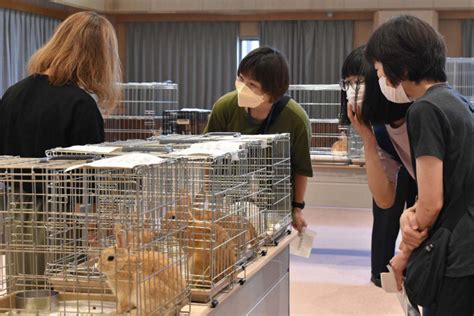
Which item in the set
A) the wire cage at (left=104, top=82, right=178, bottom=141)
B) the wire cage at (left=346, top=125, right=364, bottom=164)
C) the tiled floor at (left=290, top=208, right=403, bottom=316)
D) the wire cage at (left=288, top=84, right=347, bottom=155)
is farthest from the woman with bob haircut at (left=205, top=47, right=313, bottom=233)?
the wire cage at (left=288, top=84, right=347, bottom=155)

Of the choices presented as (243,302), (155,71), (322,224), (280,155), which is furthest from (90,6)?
(243,302)

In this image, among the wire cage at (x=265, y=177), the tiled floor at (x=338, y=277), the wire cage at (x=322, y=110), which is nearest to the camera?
the wire cage at (x=265, y=177)

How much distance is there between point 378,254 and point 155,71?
747 centimetres

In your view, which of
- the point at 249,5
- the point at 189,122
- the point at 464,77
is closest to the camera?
the point at 189,122

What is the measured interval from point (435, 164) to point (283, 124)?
1.47 m

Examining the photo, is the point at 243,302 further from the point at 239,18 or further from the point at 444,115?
the point at 239,18

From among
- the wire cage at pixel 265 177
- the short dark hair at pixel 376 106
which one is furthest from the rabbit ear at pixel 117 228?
the short dark hair at pixel 376 106

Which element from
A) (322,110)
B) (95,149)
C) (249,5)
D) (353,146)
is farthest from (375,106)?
(249,5)

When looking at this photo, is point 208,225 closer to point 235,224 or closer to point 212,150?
point 212,150

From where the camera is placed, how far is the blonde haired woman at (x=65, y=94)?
2.38 m

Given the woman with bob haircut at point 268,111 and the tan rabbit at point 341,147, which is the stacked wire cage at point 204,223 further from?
the tan rabbit at point 341,147

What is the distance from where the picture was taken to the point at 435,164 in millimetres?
1819

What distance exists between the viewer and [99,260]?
1.76 metres

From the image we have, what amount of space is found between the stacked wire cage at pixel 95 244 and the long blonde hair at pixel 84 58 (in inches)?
19.7
